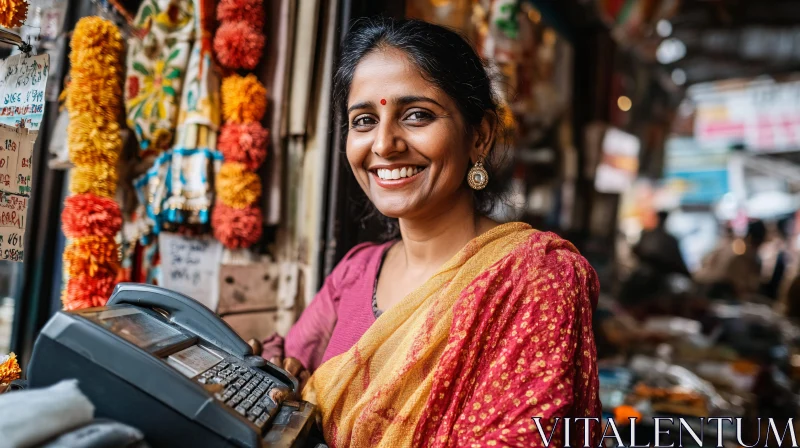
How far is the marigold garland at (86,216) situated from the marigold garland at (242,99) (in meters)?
0.44

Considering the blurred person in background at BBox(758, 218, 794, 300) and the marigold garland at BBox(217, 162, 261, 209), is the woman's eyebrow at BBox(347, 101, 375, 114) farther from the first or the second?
the blurred person in background at BBox(758, 218, 794, 300)

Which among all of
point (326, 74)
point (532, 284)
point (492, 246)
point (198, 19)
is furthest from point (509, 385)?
point (198, 19)

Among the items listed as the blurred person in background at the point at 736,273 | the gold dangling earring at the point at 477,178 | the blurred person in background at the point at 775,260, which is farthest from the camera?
the blurred person in background at the point at 775,260

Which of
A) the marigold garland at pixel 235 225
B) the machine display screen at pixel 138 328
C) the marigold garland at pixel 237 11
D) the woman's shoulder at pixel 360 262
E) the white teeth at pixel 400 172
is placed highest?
the marigold garland at pixel 237 11

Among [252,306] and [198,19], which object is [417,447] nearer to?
[252,306]

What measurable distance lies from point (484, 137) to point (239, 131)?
0.73 meters

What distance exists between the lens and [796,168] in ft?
36.3

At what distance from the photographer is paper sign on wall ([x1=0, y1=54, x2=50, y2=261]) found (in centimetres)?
116

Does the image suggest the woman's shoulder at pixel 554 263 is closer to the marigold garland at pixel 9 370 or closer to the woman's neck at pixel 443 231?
the woman's neck at pixel 443 231

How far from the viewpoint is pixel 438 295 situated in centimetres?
123

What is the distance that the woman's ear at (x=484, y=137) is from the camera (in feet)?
4.67

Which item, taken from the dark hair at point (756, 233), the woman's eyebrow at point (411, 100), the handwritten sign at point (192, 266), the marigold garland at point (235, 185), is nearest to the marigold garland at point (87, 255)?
the handwritten sign at point (192, 266)

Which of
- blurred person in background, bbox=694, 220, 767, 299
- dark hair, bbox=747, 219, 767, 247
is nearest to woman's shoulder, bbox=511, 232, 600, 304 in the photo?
dark hair, bbox=747, 219, 767, 247

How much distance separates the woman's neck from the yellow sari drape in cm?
11
